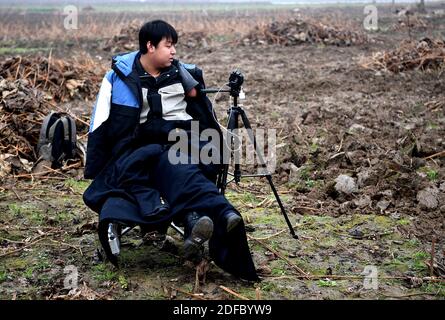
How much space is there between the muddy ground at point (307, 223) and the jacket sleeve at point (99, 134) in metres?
0.69

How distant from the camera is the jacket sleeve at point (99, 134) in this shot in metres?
4.57

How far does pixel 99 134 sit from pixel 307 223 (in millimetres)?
2059

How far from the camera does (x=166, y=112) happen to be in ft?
15.6

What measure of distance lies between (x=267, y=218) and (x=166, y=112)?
163cm

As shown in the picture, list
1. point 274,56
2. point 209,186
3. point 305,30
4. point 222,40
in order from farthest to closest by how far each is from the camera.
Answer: point 222,40 → point 305,30 → point 274,56 → point 209,186

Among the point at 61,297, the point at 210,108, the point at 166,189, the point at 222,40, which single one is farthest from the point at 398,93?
the point at 222,40

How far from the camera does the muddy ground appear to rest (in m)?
4.34

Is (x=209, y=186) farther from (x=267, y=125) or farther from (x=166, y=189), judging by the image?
(x=267, y=125)

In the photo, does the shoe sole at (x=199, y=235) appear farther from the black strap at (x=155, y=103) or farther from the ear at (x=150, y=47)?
the ear at (x=150, y=47)

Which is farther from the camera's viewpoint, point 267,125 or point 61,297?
Answer: point 267,125

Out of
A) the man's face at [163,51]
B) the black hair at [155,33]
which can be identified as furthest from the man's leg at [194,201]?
the black hair at [155,33]

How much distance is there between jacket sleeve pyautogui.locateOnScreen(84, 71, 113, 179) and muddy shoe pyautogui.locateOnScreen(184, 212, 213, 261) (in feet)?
2.76

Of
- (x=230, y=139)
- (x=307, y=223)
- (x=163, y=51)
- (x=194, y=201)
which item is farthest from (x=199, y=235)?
(x=307, y=223)

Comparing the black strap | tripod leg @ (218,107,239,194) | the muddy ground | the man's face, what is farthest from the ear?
the muddy ground
